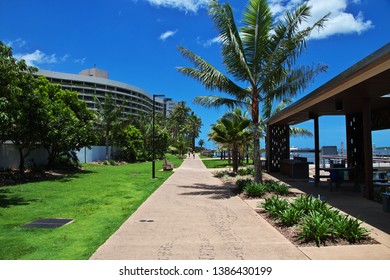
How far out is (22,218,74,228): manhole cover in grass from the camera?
751 centimetres

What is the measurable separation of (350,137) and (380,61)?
9909mm

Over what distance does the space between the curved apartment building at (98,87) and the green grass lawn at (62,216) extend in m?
78.4

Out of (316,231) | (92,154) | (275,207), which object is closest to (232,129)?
(275,207)

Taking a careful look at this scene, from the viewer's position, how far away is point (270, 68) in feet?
42.8

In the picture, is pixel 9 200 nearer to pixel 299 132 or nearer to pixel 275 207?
pixel 275 207

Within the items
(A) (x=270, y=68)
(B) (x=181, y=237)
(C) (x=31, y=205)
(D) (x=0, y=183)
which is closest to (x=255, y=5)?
(A) (x=270, y=68)

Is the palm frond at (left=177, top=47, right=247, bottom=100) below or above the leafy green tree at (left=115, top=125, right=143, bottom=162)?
above

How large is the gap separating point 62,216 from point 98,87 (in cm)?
10696

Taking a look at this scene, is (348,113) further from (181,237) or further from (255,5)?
(181,237)

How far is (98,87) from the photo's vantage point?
110 meters

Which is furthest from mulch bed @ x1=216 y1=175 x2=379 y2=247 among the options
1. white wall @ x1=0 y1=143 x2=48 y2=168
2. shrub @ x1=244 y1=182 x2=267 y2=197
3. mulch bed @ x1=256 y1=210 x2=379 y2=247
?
white wall @ x1=0 y1=143 x2=48 y2=168

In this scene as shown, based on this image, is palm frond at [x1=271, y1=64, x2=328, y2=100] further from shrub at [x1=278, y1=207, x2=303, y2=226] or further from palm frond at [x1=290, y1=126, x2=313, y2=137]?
palm frond at [x1=290, y1=126, x2=313, y2=137]

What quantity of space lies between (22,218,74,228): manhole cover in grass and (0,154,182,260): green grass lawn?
199 millimetres
